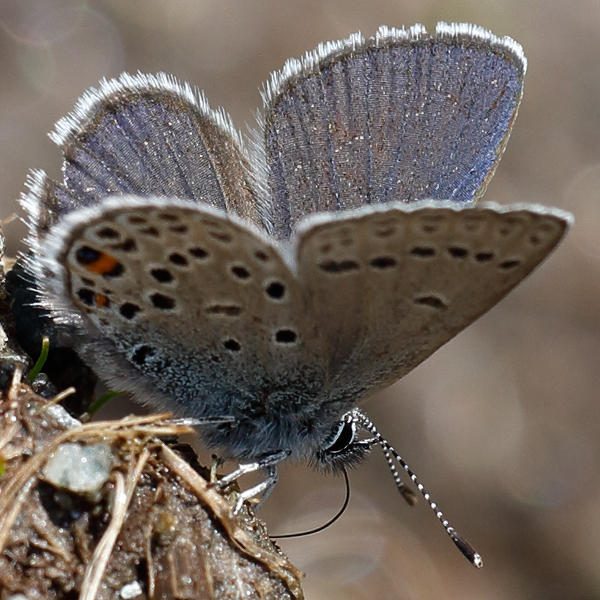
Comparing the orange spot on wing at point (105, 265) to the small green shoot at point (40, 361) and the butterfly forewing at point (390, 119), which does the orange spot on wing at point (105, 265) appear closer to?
the small green shoot at point (40, 361)

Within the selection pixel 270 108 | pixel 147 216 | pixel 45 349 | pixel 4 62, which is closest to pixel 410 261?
pixel 147 216

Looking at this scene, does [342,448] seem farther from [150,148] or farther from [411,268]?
[150,148]

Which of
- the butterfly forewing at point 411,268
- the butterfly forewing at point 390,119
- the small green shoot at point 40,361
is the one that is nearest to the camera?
the butterfly forewing at point 411,268

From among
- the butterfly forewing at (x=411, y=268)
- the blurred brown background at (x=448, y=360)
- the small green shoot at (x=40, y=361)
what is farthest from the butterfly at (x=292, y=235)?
the blurred brown background at (x=448, y=360)

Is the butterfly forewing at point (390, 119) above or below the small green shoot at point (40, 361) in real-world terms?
above

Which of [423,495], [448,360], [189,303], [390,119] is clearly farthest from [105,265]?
[448,360]

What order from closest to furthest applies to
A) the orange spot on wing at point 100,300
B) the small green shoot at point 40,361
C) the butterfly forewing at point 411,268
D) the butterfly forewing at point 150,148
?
1. the butterfly forewing at point 411,268
2. the small green shoot at point 40,361
3. the orange spot on wing at point 100,300
4. the butterfly forewing at point 150,148
